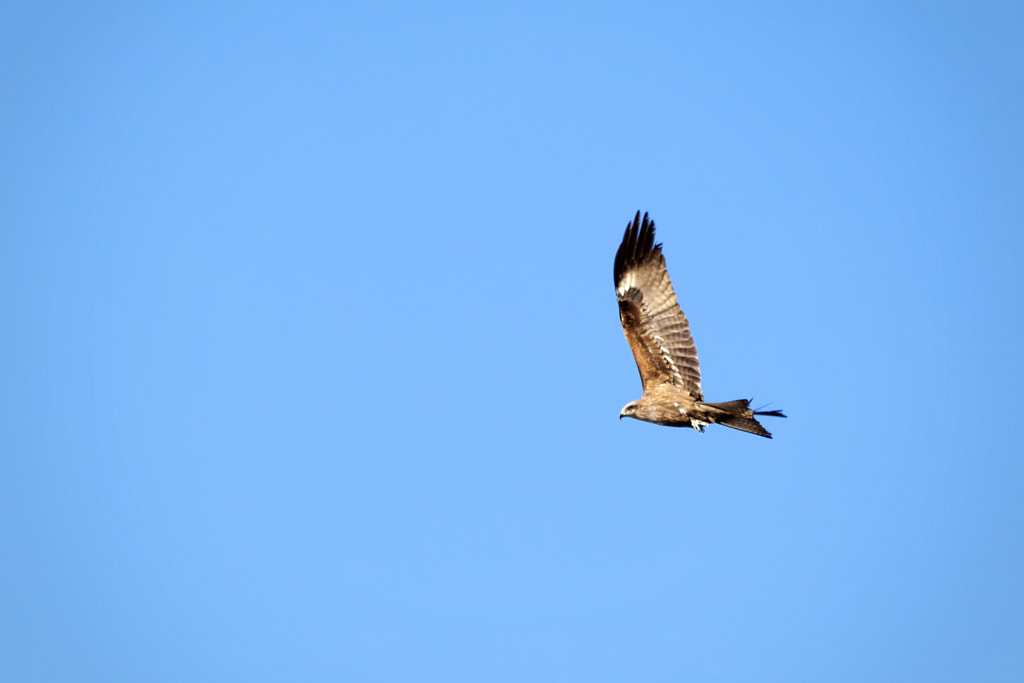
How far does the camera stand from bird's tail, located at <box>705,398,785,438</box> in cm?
1096

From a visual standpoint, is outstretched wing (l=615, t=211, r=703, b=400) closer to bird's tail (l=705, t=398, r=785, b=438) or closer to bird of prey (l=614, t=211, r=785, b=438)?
bird of prey (l=614, t=211, r=785, b=438)

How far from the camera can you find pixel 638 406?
12.1 metres

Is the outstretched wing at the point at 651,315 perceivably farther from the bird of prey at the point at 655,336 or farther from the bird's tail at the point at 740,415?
the bird's tail at the point at 740,415

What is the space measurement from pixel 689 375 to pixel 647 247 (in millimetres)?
2089

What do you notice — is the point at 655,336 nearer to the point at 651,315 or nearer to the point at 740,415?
the point at 651,315

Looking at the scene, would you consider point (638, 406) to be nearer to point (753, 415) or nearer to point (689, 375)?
point (689, 375)

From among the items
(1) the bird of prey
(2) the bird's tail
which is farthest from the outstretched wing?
(2) the bird's tail

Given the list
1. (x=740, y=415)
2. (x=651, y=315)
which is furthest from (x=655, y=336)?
(x=740, y=415)

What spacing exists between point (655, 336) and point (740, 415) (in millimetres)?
1921

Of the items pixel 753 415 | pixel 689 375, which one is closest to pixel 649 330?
pixel 689 375

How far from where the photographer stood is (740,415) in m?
11.0

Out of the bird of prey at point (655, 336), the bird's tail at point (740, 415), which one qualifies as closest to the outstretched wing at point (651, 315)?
the bird of prey at point (655, 336)

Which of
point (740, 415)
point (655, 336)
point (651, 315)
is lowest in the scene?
point (740, 415)

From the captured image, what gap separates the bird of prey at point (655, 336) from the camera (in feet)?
39.0
